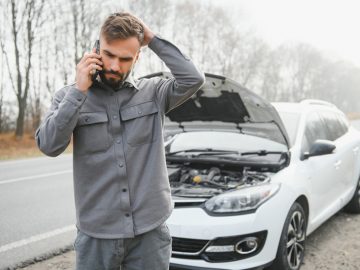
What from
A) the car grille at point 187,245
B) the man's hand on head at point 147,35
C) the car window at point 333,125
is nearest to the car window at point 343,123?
the car window at point 333,125

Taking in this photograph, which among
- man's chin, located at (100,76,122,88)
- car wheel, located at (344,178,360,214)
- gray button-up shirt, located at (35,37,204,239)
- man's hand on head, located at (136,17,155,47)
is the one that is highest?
man's hand on head, located at (136,17,155,47)

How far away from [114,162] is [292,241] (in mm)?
2236

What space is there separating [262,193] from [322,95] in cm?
6149

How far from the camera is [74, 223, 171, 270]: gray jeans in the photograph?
5.50ft

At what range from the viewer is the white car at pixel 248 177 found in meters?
2.92

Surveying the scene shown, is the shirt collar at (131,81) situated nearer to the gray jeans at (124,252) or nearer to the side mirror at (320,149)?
the gray jeans at (124,252)

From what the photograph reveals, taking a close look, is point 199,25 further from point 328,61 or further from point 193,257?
point 328,61

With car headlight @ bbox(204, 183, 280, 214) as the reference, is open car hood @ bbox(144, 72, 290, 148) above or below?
above

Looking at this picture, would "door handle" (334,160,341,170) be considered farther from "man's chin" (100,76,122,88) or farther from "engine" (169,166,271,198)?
"man's chin" (100,76,122,88)

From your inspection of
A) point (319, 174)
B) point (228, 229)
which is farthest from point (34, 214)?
point (319, 174)

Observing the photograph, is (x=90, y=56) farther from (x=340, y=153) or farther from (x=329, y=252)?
(x=340, y=153)

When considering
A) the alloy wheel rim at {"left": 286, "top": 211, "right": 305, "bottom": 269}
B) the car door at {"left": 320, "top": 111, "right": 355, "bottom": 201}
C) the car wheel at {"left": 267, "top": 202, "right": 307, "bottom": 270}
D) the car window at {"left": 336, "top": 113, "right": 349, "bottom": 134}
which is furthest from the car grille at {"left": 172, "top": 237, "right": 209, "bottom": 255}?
the car window at {"left": 336, "top": 113, "right": 349, "bottom": 134}

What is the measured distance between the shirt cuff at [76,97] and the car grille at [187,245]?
179cm

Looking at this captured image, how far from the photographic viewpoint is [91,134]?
167cm
